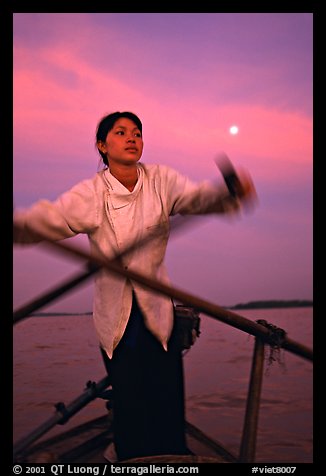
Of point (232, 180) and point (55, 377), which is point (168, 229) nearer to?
point (232, 180)

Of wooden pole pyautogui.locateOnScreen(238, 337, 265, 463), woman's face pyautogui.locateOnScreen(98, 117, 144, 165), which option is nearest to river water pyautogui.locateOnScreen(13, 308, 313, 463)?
wooden pole pyautogui.locateOnScreen(238, 337, 265, 463)

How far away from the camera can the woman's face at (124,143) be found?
9.89 feet

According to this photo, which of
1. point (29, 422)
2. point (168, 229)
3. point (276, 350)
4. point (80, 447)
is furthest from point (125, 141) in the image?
point (29, 422)

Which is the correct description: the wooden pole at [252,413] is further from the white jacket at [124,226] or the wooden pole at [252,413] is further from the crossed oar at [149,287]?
the white jacket at [124,226]

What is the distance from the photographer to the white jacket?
9.64ft

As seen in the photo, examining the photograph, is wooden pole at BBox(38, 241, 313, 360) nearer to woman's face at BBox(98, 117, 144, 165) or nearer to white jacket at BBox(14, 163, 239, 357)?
white jacket at BBox(14, 163, 239, 357)

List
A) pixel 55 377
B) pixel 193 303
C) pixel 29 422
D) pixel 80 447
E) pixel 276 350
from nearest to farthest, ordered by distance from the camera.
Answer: pixel 193 303 → pixel 276 350 → pixel 80 447 → pixel 29 422 → pixel 55 377

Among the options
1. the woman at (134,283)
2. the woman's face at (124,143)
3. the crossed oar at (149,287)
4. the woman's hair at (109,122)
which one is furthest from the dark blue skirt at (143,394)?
the woman's hair at (109,122)

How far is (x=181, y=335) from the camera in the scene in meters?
3.06

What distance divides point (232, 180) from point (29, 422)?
3412mm

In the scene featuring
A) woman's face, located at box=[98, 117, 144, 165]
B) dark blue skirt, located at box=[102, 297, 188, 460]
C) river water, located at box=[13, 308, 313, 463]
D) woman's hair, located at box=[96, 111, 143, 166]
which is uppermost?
woman's hair, located at box=[96, 111, 143, 166]

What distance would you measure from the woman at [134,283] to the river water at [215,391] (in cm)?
30

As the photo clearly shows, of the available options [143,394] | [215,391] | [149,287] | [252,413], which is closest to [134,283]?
[149,287]

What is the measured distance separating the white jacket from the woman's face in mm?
130
